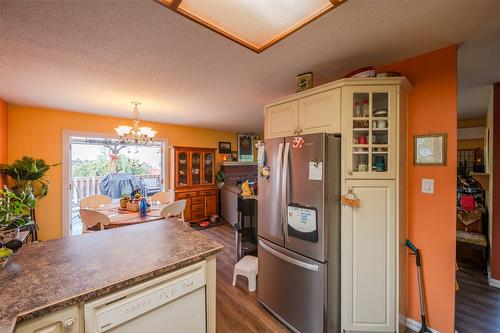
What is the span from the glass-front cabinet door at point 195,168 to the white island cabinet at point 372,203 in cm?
391

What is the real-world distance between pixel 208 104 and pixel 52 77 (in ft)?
5.70

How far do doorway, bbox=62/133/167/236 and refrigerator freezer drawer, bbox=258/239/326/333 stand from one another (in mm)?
3550

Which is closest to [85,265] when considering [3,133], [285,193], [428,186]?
[285,193]

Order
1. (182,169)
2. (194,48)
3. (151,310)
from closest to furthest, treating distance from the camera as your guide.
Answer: (151,310), (194,48), (182,169)

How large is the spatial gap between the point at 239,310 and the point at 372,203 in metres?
1.60

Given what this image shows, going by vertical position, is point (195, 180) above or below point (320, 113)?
below

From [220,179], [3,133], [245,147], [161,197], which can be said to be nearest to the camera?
[3,133]

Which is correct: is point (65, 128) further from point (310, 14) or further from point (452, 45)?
point (452, 45)

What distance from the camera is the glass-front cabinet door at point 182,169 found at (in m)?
4.78

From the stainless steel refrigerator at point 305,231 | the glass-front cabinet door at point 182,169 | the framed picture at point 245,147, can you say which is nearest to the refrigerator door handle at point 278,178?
the stainless steel refrigerator at point 305,231

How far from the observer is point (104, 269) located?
1.05 metres

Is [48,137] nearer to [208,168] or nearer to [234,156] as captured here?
[208,168]

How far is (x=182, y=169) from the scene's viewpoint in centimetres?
489

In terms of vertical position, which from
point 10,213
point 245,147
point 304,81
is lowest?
point 10,213
